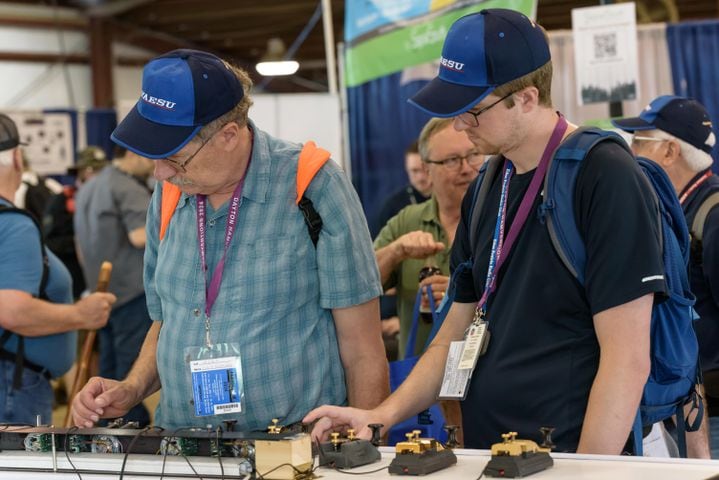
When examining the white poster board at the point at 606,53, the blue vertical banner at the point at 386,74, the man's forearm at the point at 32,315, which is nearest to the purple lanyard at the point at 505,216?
the man's forearm at the point at 32,315

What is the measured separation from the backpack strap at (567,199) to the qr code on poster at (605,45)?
113 inches

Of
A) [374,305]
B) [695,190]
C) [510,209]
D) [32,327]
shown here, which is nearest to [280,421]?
[374,305]

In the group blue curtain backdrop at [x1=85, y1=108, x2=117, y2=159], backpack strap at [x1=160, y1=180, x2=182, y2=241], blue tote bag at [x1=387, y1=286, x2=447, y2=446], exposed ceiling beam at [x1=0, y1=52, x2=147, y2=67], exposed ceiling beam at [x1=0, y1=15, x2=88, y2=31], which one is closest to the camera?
backpack strap at [x1=160, y1=180, x2=182, y2=241]

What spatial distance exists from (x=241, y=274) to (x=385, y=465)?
2.05ft

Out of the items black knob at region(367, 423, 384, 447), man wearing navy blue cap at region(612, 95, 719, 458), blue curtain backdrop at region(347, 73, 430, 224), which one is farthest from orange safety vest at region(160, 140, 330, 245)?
blue curtain backdrop at region(347, 73, 430, 224)

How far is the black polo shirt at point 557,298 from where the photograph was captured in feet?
6.04

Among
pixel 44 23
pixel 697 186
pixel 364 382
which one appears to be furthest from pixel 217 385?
pixel 44 23

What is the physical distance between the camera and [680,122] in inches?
133

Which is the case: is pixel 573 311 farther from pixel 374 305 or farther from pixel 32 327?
pixel 32 327

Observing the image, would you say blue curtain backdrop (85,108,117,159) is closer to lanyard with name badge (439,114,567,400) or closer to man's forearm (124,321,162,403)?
man's forearm (124,321,162,403)

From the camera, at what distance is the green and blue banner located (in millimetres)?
4723

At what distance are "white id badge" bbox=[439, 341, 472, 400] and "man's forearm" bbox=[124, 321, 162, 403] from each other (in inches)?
30.1

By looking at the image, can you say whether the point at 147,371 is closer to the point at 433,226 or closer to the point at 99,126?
the point at 433,226

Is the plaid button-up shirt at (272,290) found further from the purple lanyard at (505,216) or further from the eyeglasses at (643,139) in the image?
the eyeglasses at (643,139)
